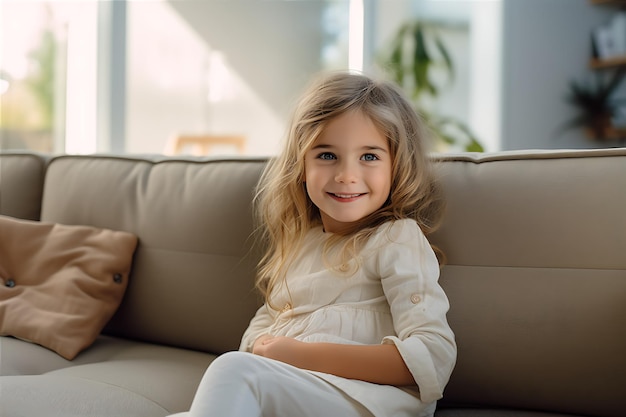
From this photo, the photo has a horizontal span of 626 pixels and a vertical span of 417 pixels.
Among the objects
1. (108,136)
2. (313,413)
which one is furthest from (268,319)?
(108,136)

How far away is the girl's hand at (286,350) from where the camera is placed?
1.19m

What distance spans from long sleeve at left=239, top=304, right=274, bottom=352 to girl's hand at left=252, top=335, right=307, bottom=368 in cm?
12

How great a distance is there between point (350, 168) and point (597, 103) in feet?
10.8

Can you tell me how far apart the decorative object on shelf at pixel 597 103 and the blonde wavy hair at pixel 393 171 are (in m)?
3.12

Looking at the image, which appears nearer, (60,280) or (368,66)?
(60,280)

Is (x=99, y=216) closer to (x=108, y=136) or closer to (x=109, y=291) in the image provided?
(x=109, y=291)

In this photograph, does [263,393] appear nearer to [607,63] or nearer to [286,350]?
[286,350]

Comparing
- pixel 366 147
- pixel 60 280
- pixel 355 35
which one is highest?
pixel 355 35

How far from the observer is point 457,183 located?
1.37 meters

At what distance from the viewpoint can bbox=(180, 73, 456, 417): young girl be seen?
1095 millimetres

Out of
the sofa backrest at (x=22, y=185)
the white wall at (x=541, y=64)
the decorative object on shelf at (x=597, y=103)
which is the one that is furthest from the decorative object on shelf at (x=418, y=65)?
the sofa backrest at (x=22, y=185)

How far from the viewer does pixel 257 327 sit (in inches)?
55.2

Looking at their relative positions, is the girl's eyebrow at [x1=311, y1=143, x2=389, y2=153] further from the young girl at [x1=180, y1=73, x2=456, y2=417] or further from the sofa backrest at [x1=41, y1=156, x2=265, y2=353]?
the sofa backrest at [x1=41, y1=156, x2=265, y2=353]

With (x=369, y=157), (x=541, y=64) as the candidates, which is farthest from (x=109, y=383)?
(x=541, y=64)
